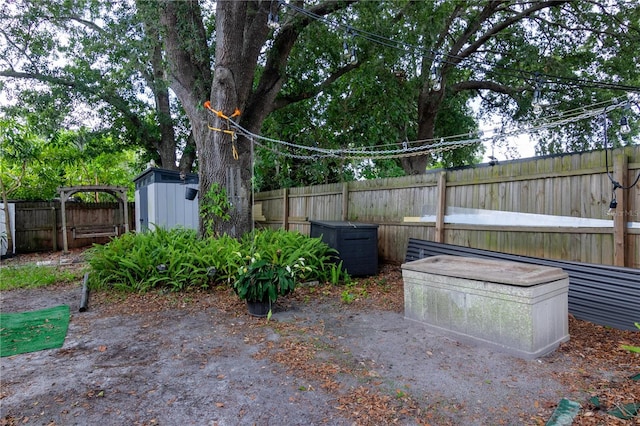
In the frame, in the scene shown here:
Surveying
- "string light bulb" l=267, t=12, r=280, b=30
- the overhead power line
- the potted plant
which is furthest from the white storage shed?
the potted plant

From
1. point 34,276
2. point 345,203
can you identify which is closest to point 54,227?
point 34,276

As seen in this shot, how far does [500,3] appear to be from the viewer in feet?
27.8

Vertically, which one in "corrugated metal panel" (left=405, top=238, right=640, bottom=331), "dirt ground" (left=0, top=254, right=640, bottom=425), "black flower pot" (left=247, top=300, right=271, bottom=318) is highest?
"corrugated metal panel" (left=405, top=238, right=640, bottom=331)

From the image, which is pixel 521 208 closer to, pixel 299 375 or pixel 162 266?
pixel 299 375

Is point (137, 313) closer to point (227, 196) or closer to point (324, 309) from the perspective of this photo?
point (324, 309)

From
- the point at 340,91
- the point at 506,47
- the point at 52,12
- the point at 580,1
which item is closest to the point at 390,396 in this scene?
the point at 340,91

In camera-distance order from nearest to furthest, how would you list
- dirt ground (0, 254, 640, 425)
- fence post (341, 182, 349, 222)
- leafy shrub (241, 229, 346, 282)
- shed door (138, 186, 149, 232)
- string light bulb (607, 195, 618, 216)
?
dirt ground (0, 254, 640, 425) → string light bulb (607, 195, 618, 216) → leafy shrub (241, 229, 346, 282) → fence post (341, 182, 349, 222) → shed door (138, 186, 149, 232)

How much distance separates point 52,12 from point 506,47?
10920 millimetres

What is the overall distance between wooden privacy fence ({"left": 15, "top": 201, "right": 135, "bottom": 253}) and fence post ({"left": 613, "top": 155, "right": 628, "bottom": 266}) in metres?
11.6

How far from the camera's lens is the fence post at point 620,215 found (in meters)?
3.46

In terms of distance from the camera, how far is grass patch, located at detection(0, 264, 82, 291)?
224 inches

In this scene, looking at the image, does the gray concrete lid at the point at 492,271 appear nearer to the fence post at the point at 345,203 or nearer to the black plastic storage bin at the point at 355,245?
the black plastic storage bin at the point at 355,245

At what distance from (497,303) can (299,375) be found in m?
1.62

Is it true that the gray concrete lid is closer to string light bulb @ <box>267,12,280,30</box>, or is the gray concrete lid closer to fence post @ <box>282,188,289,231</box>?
string light bulb @ <box>267,12,280,30</box>
